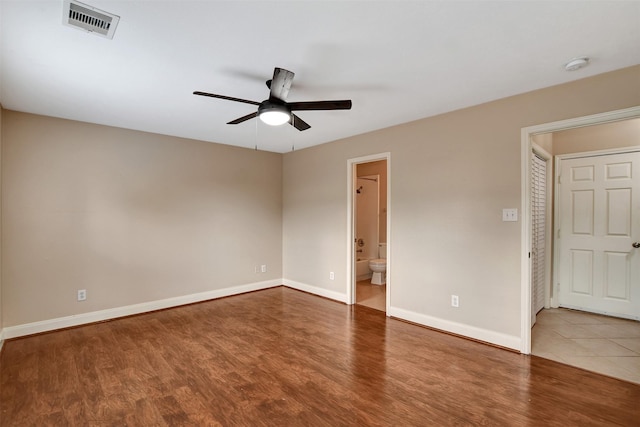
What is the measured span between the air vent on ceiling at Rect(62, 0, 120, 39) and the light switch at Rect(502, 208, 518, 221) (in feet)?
11.2

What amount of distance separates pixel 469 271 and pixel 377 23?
8.40ft

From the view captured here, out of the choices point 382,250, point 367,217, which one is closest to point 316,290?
point 382,250

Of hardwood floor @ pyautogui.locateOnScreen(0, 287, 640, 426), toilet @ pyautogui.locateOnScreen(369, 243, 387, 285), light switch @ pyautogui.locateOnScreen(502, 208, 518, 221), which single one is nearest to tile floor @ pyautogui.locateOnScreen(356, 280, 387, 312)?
toilet @ pyautogui.locateOnScreen(369, 243, 387, 285)

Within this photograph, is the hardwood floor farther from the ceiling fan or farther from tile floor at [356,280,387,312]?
the ceiling fan

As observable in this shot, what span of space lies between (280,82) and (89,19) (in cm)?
114

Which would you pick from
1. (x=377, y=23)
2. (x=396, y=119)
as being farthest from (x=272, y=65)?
(x=396, y=119)

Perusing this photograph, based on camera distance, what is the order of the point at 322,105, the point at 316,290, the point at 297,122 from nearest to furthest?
the point at 322,105 → the point at 297,122 → the point at 316,290

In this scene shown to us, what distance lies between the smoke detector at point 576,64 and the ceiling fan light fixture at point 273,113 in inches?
83.4

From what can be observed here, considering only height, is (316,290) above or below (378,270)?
below

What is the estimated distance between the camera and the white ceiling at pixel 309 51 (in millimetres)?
1699

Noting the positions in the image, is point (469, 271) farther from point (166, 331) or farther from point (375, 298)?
point (166, 331)

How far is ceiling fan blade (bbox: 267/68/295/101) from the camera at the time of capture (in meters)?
2.04

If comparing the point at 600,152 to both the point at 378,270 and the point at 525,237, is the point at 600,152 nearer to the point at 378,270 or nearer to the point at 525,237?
the point at 525,237

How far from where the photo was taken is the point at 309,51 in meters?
2.11
